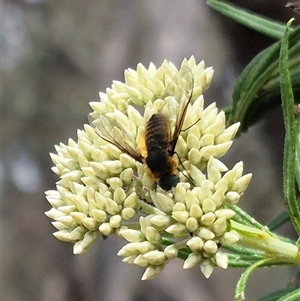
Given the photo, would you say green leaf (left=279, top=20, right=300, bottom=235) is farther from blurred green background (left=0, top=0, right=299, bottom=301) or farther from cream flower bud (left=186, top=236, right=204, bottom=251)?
blurred green background (left=0, top=0, right=299, bottom=301)

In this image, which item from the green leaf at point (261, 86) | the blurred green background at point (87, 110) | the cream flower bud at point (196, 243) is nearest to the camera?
the cream flower bud at point (196, 243)

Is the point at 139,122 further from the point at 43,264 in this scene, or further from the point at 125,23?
the point at 43,264

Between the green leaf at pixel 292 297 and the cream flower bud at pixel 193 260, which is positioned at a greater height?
the cream flower bud at pixel 193 260

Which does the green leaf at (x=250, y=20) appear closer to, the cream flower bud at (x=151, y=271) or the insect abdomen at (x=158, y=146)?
the insect abdomen at (x=158, y=146)

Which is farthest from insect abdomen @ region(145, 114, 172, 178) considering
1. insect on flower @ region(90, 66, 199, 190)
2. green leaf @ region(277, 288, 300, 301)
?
green leaf @ region(277, 288, 300, 301)

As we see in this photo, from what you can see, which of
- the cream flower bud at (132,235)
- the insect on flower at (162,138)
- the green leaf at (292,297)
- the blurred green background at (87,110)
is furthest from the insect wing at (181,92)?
the blurred green background at (87,110)

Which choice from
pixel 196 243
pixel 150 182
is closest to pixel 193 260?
pixel 196 243

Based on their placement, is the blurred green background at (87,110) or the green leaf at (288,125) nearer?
the green leaf at (288,125)
